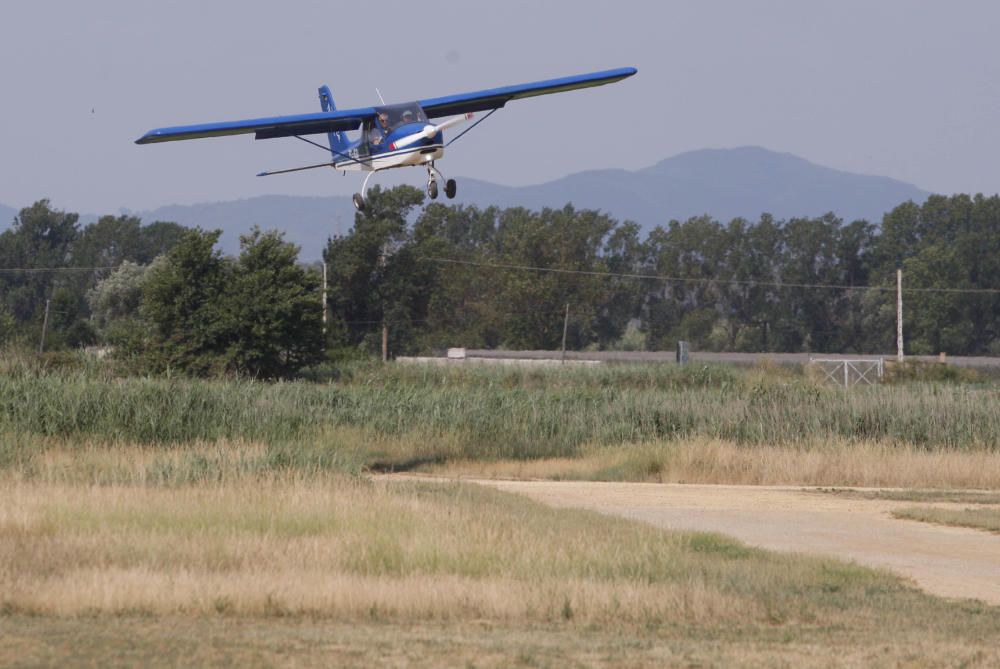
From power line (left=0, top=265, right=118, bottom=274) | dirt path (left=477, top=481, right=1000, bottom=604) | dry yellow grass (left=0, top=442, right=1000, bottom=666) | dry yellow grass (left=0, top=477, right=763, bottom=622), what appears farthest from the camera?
power line (left=0, top=265, right=118, bottom=274)

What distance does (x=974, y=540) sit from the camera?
64.7ft

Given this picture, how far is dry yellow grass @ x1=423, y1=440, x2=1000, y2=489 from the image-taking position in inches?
1128

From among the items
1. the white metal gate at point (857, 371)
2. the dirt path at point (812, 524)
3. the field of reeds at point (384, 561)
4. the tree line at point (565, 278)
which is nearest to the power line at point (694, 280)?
the tree line at point (565, 278)

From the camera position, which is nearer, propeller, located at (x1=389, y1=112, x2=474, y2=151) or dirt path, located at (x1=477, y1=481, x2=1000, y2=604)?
dirt path, located at (x1=477, y1=481, x2=1000, y2=604)

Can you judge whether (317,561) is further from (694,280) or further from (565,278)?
(694,280)

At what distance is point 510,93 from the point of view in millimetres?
30266

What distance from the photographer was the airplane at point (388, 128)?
2731 cm

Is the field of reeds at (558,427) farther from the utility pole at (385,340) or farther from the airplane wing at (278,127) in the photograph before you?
the utility pole at (385,340)

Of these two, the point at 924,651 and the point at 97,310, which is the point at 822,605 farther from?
the point at 97,310

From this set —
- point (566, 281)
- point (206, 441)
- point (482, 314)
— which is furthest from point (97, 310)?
point (206, 441)

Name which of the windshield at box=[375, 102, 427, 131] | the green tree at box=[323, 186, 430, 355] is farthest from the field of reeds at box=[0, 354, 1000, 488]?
the green tree at box=[323, 186, 430, 355]

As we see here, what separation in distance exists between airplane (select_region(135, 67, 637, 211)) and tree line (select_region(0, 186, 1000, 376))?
83.4 ft

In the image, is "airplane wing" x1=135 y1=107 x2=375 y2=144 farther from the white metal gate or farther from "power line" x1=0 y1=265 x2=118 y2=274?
"power line" x1=0 y1=265 x2=118 y2=274

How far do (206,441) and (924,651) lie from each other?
21.4 metres
